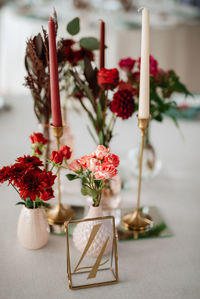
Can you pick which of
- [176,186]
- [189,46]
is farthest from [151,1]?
[176,186]

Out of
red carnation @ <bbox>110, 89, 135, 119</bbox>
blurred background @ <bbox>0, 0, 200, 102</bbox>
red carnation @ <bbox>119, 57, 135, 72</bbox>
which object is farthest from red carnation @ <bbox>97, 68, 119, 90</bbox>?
blurred background @ <bbox>0, 0, 200, 102</bbox>

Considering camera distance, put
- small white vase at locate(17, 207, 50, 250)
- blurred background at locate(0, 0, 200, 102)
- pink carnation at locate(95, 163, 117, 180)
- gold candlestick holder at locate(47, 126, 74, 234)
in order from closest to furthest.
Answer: pink carnation at locate(95, 163, 117, 180) < small white vase at locate(17, 207, 50, 250) < gold candlestick holder at locate(47, 126, 74, 234) < blurred background at locate(0, 0, 200, 102)

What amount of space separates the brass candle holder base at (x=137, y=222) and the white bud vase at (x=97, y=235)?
0.14 meters

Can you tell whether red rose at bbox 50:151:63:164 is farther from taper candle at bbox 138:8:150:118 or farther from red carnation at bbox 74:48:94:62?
red carnation at bbox 74:48:94:62

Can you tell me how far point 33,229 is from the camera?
0.70m

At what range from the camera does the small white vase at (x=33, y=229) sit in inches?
27.4

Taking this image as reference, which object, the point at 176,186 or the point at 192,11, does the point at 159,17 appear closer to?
the point at 192,11

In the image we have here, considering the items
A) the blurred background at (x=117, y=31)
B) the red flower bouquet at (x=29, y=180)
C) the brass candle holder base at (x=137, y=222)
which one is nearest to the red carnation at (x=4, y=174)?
the red flower bouquet at (x=29, y=180)

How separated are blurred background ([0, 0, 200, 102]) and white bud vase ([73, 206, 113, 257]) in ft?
7.47

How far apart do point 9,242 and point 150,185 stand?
1.63 ft

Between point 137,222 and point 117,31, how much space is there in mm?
2421

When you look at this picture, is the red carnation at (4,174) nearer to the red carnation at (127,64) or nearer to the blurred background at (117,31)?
the red carnation at (127,64)

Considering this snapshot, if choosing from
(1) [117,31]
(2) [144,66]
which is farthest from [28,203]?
(1) [117,31]

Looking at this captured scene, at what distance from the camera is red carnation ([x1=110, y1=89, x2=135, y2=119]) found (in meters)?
0.73
